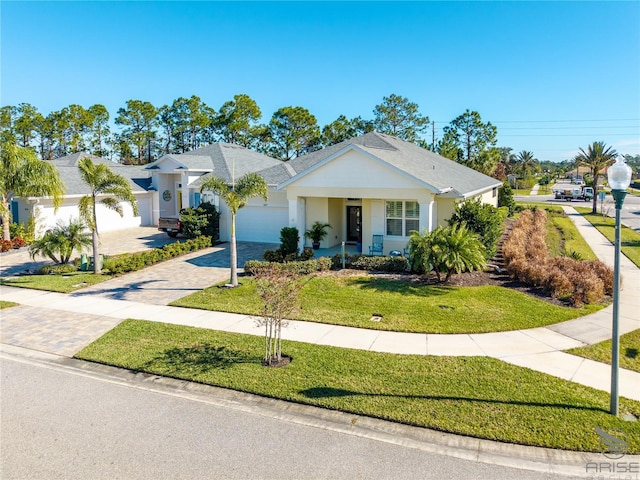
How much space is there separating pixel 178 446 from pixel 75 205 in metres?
25.2

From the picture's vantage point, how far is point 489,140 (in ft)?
174

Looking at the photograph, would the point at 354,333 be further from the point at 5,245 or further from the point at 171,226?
the point at 5,245

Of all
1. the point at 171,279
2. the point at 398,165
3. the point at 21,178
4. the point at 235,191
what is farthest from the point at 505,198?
the point at 21,178

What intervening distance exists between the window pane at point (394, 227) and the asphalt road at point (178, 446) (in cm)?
1314

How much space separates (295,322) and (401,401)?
495cm

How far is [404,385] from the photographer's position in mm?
8391

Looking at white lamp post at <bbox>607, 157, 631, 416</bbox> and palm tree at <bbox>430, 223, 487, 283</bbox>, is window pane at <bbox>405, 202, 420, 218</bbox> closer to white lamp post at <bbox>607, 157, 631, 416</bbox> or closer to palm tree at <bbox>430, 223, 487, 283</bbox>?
palm tree at <bbox>430, 223, 487, 283</bbox>

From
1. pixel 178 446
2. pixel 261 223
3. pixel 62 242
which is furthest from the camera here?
pixel 261 223

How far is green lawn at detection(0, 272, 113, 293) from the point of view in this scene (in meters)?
16.5

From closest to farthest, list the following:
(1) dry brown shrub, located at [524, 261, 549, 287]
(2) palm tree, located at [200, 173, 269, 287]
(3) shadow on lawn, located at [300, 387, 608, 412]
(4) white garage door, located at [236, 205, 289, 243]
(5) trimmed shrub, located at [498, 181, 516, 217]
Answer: (3) shadow on lawn, located at [300, 387, 608, 412]
(1) dry brown shrub, located at [524, 261, 549, 287]
(2) palm tree, located at [200, 173, 269, 287]
(4) white garage door, located at [236, 205, 289, 243]
(5) trimmed shrub, located at [498, 181, 516, 217]

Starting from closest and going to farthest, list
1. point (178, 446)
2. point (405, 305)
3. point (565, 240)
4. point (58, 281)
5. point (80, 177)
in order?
point (178, 446), point (405, 305), point (58, 281), point (565, 240), point (80, 177)

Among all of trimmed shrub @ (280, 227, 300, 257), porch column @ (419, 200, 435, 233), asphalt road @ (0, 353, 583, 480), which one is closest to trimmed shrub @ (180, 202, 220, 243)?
trimmed shrub @ (280, 227, 300, 257)

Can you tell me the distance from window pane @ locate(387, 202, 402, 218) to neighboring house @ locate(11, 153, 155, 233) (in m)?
16.0

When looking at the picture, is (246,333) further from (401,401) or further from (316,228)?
(316,228)
